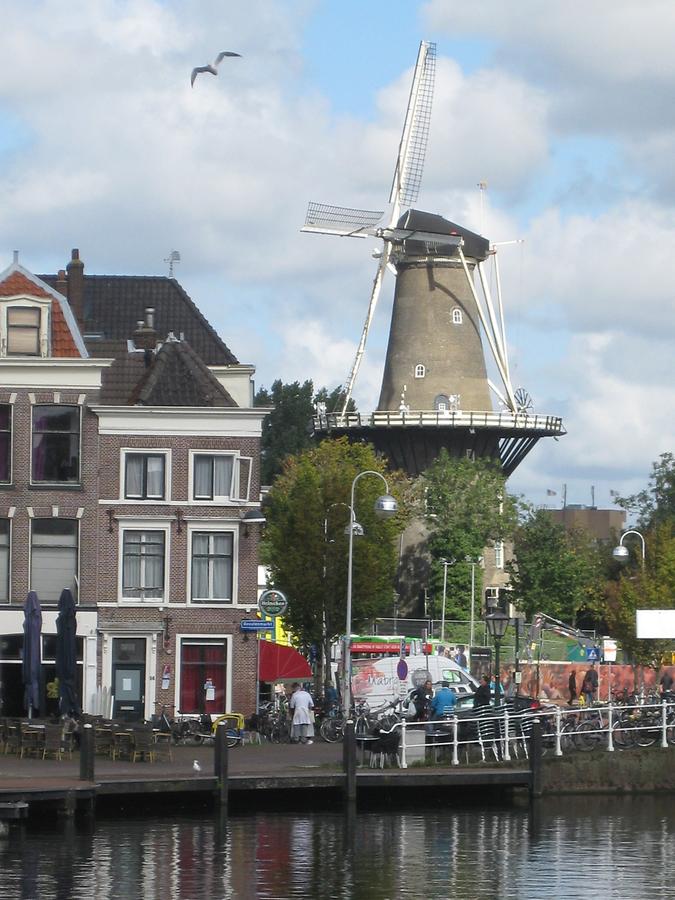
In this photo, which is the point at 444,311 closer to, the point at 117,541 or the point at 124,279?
the point at 124,279

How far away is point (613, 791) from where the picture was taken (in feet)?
136

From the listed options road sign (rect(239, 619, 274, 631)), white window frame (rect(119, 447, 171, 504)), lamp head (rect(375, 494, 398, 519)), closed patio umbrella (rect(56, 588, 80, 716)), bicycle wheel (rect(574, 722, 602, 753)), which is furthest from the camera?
white window frame (rect(119, 447, 171, 504))

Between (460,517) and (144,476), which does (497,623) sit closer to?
(144,476)

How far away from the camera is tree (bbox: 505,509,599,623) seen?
9844cm

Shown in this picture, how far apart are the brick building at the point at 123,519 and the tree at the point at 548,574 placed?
4378 cm

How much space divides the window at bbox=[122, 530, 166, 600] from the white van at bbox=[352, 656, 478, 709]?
25.2 ft

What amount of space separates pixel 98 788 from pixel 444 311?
66836mm

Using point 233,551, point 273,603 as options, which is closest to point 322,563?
point 233,551

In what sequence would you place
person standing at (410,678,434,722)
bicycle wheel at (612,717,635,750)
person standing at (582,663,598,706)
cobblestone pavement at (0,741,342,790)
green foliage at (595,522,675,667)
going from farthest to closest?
green foliage at (595,522,675,667)
person standing at (582,663,598,706)
person standing at (410,678,434,722)
bicycle wheel at (612,717,635,750)
cobblestone pavement at (0,741,342,790)

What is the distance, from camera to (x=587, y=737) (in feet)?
141

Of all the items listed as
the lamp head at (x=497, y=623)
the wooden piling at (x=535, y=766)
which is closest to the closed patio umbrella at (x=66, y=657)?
the lamp head at (x=497, y=623)

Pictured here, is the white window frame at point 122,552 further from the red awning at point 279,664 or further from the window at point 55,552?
the red awning at point 279,664

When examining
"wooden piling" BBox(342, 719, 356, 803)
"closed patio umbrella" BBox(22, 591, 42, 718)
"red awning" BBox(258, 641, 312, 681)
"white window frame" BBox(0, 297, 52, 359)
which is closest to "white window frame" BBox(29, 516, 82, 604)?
"white window frame" BBox(0, 297, 52, 359)

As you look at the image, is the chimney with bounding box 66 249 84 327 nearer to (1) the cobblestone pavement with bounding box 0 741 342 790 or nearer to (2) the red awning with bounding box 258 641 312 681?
(2) the red awning with bounding box 258 641 312 681
